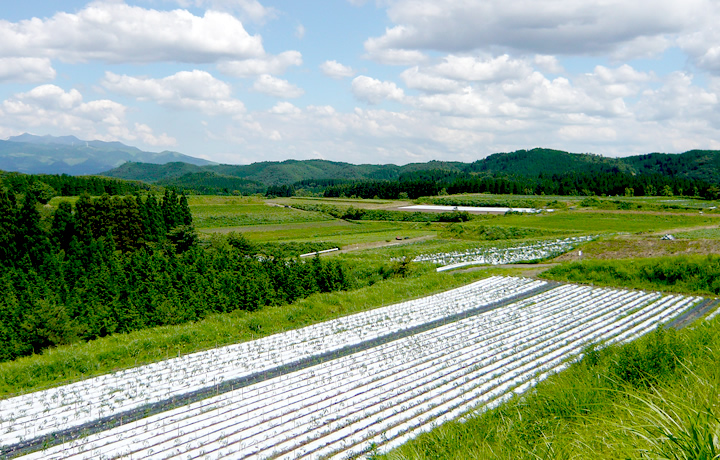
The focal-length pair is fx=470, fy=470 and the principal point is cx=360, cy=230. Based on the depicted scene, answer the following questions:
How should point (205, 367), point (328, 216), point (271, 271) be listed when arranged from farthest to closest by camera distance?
point (328, 216), point (271, 271), point (205, 367)

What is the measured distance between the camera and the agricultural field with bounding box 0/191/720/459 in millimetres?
10797

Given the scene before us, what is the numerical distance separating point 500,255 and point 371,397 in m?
31.6

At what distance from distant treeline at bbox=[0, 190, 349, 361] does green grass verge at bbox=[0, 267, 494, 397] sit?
199cm

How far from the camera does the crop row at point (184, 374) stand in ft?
39.8

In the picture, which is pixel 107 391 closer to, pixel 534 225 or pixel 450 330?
pixel 450 330

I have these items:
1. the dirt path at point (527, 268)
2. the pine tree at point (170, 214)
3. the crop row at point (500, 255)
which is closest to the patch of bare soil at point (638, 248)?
the crop row at point (500, 255)

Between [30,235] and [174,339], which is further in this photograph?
[30,235]

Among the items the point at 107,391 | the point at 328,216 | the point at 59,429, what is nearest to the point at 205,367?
the point at 107,391

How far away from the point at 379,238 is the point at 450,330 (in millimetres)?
46138

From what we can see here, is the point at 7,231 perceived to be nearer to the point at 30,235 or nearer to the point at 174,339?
the point at 30,235

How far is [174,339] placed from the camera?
61.9 ft

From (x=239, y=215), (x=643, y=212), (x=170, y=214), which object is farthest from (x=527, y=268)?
(x=239, y=215)

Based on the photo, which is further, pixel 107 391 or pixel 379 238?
pixel 379 238

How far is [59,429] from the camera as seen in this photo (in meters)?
11.5
